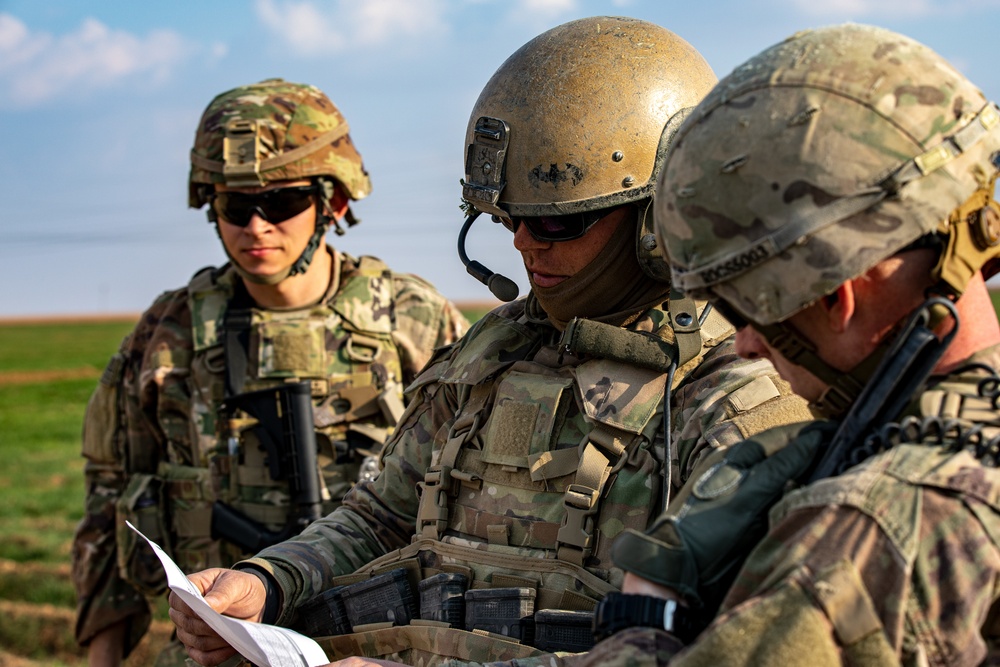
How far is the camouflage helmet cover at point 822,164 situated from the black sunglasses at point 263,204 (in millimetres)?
4019

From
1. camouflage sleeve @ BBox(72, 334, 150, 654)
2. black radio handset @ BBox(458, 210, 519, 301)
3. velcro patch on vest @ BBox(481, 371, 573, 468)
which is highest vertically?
black radio handset @ BBox(458, 210, 519, 301)

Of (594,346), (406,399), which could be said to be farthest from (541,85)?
(406,399)

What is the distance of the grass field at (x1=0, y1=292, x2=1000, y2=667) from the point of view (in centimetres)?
866

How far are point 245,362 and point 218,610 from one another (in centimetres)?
283

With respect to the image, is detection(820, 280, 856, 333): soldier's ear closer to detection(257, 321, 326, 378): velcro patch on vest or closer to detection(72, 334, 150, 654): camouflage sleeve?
detection(257, 321, 326, 378): velcro patch on vest

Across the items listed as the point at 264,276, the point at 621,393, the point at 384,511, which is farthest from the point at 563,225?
the point at 264,276

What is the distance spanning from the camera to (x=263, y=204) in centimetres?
605

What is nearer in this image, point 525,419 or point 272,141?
point 525,419

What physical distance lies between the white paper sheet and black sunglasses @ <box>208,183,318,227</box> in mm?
3077

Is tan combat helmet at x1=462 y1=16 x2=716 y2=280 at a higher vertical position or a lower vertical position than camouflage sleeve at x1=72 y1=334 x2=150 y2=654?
higher

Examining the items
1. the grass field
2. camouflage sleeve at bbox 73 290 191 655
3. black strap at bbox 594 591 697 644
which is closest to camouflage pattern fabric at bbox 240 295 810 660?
black strap at bbox 594 591 697 644

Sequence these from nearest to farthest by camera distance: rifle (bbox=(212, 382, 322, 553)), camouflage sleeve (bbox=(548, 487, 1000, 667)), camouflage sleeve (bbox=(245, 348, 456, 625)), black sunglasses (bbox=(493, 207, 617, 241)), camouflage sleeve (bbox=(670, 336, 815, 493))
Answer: camouflage sleeve (bbox=(548, 487, 1000, 667))
camouflage sleeve (bbox=(670, 336, 815, 493))
black sunglasses (bbox=(493, 207, 617, 241))
camouflage sleeve (bbox=(245, 348, 456, 625))
rifle (bbox=(212, 382, 322, 553))

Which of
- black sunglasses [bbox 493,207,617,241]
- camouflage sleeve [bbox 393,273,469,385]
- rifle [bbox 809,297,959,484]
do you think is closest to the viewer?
rifle [bbox 809,297,959,484]

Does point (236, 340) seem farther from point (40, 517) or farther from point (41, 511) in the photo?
point (41, 511)
